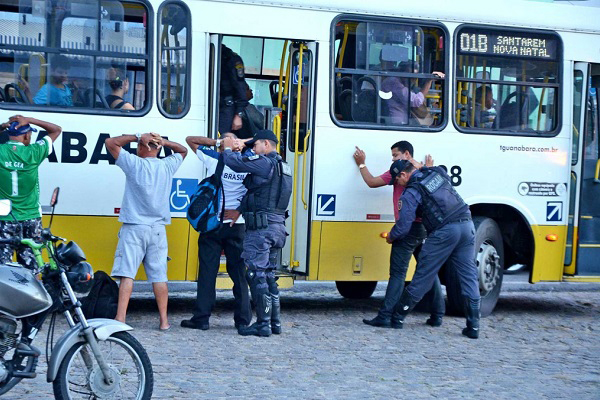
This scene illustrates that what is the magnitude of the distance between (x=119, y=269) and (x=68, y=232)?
66 centimetres

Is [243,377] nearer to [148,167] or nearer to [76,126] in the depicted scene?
[148,167]

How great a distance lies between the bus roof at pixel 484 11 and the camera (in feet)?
34.2

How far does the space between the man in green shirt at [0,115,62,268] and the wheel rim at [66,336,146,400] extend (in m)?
2.84

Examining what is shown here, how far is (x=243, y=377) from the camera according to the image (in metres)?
7.73

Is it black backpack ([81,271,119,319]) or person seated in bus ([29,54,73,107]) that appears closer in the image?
black backpack ([81,271,119,319])

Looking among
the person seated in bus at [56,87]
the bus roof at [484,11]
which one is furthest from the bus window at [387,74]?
the person seated in bus at [56,87]

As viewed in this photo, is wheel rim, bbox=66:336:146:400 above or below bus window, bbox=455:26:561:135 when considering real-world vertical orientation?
below

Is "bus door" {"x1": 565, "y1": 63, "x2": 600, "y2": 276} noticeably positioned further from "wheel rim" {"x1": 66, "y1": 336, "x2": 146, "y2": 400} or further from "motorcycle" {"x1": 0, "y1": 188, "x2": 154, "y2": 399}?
"motorcycle" {"x1": 0, "y1": 188, "x2": 154, "y2": 399}

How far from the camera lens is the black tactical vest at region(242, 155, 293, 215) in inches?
365

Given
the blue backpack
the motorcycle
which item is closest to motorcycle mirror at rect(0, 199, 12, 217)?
the motorcycle

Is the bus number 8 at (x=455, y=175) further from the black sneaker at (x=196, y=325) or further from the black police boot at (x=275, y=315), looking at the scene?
the black sneaker at (x=196, y=325)

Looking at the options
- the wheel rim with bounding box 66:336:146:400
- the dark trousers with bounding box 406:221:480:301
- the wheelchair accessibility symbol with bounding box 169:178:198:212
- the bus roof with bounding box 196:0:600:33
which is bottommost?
the wheel rim with bounding box 66:336:146:400

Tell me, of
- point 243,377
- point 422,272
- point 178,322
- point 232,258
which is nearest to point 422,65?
point 422,272

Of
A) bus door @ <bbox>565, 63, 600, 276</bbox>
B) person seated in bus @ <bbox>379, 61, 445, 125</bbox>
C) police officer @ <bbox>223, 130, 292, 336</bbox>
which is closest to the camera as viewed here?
police officer @ <bbox>223, 130, 292, 336</bbox>
